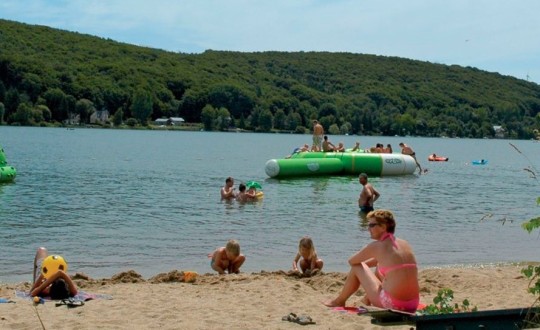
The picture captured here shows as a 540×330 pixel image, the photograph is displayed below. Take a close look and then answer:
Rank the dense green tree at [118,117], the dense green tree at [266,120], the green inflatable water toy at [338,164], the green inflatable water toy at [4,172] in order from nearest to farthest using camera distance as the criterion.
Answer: the green inflatable water toy at [4,172] < the green inflatable water toy at [338,164] < the dense green tree at [118,117] < the dense green tree at [266,120]

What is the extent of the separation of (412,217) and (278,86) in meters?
105

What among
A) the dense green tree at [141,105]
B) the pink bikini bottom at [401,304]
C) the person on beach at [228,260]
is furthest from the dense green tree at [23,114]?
the pink bikini bottom at [401,304]

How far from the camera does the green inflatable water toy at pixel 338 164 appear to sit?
71.4 feet

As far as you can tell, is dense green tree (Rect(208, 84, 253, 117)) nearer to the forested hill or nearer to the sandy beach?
the forested hill

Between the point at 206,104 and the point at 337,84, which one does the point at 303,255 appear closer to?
the point at 206,104

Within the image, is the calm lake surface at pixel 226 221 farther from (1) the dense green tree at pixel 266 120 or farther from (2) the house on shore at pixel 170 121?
(1) the dense green tree at pixel 266 120

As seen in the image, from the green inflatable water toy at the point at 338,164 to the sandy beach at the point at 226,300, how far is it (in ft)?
45.6

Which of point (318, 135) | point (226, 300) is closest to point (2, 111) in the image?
point (318, 135)

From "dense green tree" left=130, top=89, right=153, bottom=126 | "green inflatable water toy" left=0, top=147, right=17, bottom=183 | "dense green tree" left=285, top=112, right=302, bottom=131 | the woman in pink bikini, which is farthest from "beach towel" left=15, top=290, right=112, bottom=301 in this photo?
"dense green tree" left=285, top=112, right=302, bottom=131

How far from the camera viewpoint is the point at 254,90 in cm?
11462

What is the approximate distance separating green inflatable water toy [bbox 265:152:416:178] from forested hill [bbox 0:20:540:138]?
74066mm

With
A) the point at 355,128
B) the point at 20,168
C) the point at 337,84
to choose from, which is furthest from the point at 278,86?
the point at 20,168

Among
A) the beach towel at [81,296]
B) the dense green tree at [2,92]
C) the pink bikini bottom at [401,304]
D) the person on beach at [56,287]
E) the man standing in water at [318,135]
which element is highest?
the dense green tree at [2,92]

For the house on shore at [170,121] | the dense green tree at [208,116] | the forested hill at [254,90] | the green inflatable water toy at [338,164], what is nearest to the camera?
the green inflatable water toy at [338,164]
